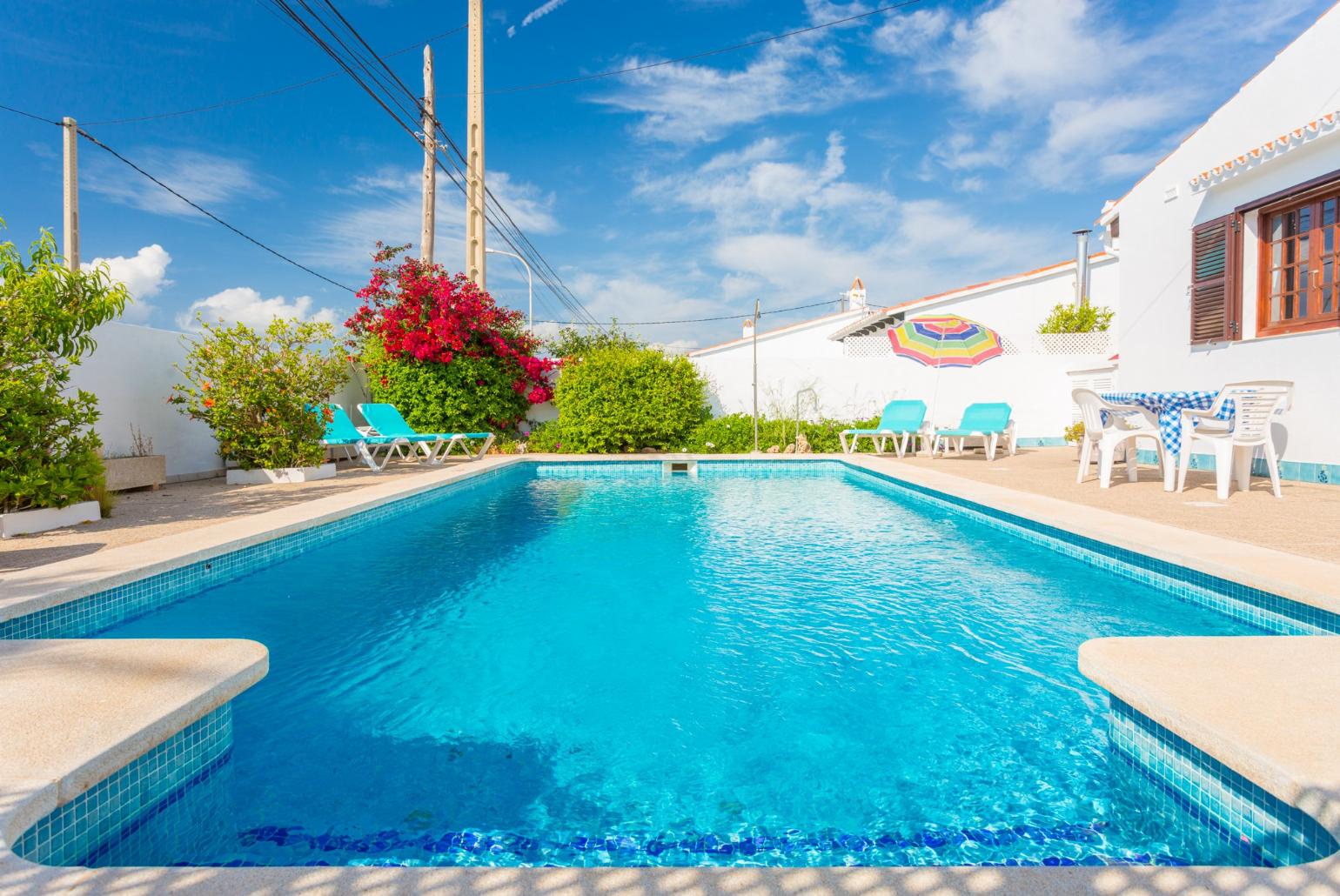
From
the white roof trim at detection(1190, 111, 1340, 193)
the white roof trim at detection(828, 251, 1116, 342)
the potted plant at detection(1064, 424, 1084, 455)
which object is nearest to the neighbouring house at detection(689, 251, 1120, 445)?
the potted plant at detection(1064, 424, 1084, 455)

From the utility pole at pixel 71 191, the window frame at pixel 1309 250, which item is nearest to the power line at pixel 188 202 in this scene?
the utility pole at pixel 71 191

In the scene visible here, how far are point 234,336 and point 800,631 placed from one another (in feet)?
28.0

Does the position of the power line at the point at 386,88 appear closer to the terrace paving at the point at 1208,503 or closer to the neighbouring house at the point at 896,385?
the neighbouring house at the point at 896,385

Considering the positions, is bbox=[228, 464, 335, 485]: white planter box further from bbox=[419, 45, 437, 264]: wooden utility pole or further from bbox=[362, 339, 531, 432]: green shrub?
bbox=[419, 45, 437, 264]: wooden utility pole

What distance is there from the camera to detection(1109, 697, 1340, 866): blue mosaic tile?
1.58m

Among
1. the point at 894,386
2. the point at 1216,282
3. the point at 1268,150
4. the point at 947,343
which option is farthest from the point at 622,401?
the point at 1268,150

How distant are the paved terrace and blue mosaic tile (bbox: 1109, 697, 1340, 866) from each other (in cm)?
282

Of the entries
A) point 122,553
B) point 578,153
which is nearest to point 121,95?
point 578,153

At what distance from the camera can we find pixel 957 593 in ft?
14.1

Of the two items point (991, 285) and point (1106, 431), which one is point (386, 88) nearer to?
point (1106, 431)

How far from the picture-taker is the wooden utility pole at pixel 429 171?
1419 centimetres

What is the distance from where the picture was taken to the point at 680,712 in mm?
2727

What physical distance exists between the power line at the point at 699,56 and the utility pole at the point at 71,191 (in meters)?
7.30

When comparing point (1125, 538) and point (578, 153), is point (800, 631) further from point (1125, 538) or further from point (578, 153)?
point (578, 153)
